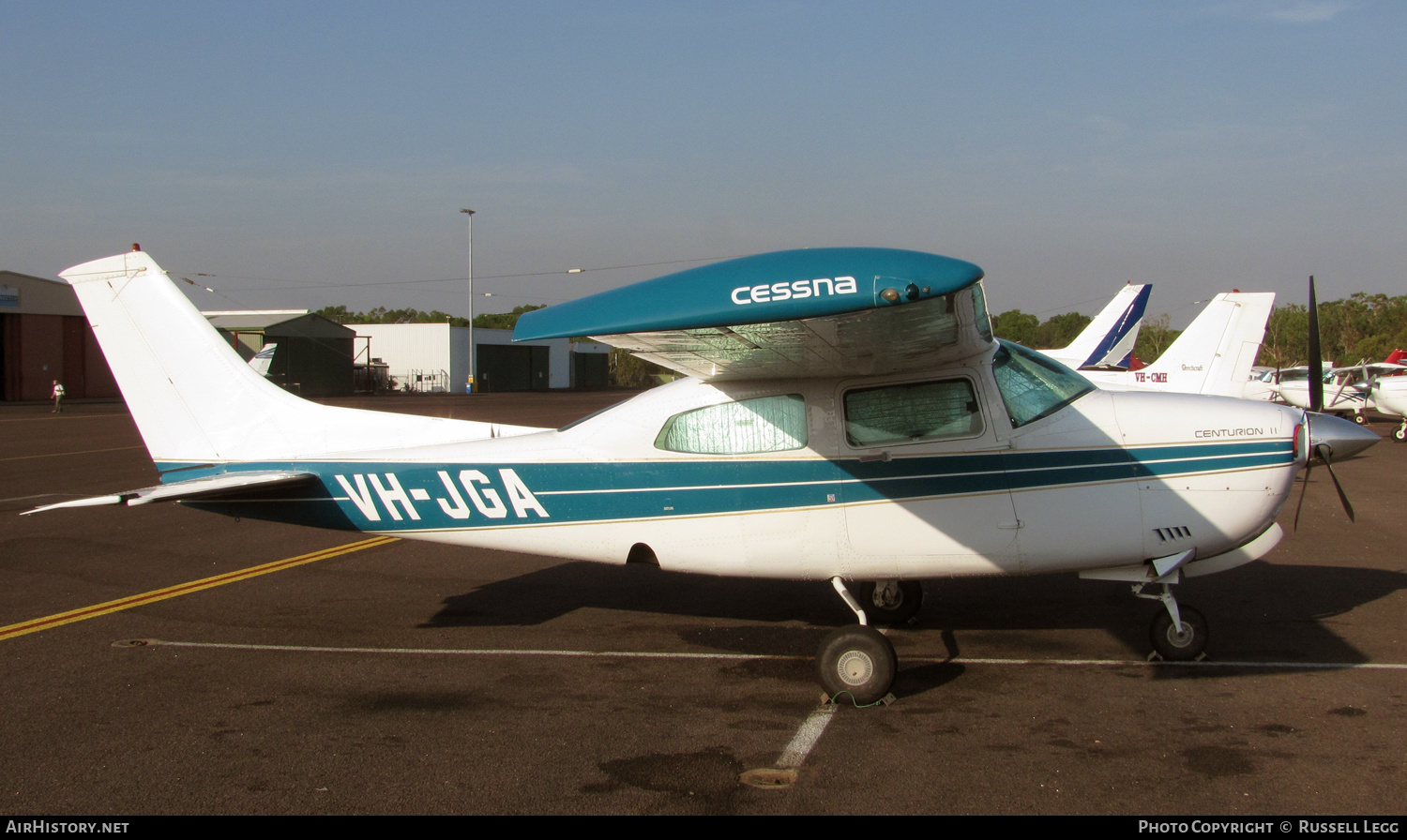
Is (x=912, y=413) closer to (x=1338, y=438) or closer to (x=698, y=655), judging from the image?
(x=698, y=655)

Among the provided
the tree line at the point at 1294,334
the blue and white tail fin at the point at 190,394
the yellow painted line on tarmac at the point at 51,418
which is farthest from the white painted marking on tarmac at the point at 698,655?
the tree line at the point at 1294,334

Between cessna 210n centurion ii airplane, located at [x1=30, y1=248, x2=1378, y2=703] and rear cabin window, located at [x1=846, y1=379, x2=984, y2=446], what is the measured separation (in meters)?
0.01

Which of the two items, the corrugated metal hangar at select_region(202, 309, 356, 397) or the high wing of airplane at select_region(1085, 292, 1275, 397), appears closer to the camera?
the high wing of airplane at select_region(1085, 292, 1275, 397)

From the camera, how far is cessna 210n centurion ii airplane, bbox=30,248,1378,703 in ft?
18.6

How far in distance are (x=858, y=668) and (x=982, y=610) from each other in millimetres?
2451

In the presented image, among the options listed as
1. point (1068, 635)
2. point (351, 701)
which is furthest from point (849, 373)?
point (351, 701)

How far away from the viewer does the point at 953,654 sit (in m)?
6.30

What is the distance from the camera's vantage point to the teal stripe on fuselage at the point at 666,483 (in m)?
5.69

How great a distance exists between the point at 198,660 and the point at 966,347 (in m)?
5.39

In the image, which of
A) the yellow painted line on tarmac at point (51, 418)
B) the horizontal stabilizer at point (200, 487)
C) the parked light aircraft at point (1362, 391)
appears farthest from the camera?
the yellow painted line on tarmac at point (51, 418)

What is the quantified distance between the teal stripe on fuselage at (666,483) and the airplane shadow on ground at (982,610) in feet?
3.70

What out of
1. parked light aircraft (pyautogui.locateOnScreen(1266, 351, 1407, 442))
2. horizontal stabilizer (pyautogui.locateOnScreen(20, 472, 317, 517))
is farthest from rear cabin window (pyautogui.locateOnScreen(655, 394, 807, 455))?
parked light aircraft (pyautogui.locateOnScreen(1266, 351, 1407, 442))

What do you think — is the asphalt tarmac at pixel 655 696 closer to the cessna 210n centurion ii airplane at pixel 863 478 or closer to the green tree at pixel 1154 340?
the cessna 210n centurion ii airplane at pixel 863 478

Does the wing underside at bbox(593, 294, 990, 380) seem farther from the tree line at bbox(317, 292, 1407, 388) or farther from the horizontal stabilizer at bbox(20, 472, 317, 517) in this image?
the tree line at bbox(317, 292, 1407, 388)
